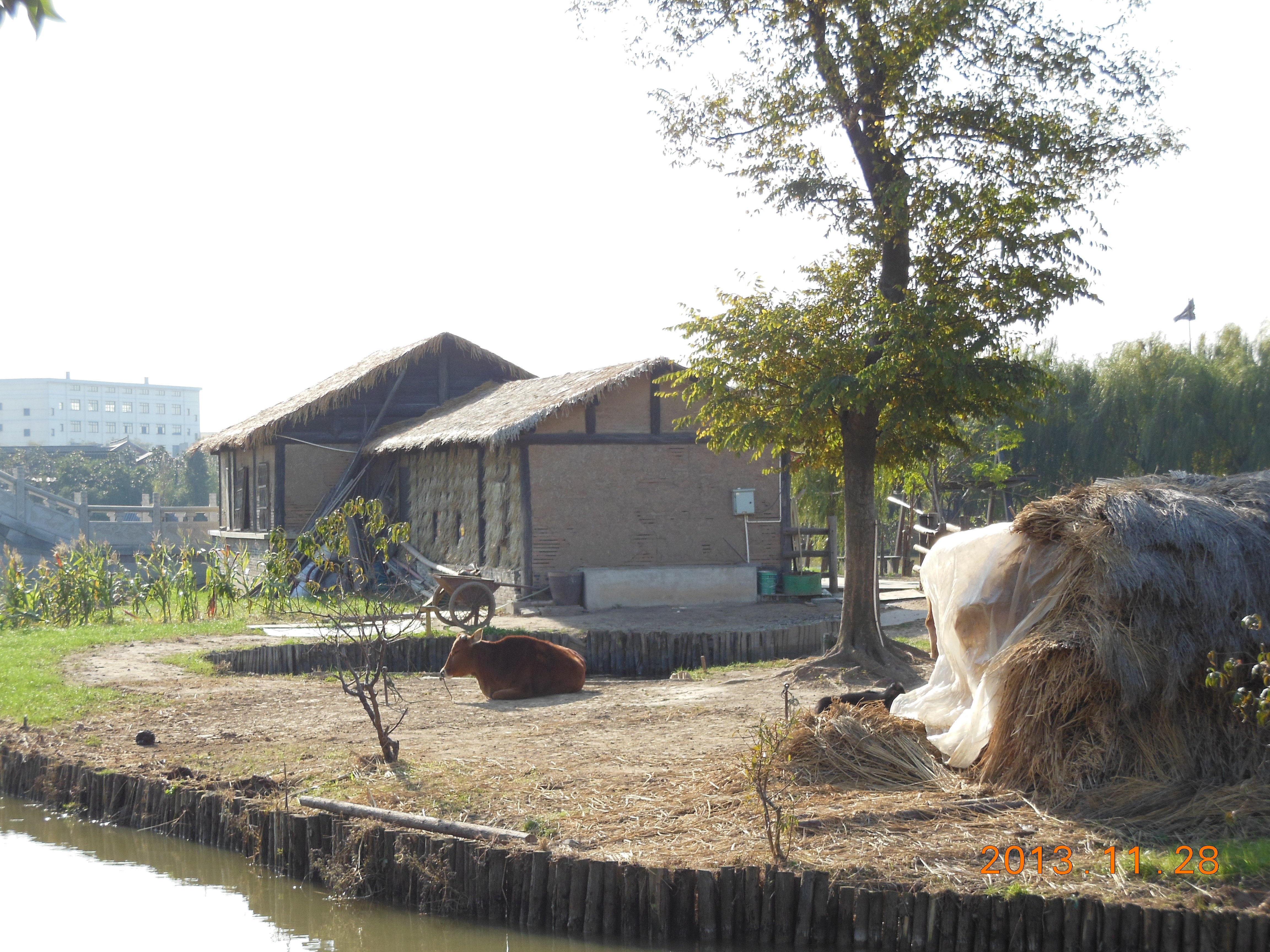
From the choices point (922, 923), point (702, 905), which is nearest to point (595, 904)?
point (702, 905)

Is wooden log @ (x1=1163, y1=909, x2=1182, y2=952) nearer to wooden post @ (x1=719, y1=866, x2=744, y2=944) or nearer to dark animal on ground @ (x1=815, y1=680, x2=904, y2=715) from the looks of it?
wooden post @ (x1=719, y1=866, x2=744, y2=944)

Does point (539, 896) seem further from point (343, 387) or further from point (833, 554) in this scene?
point (343, 387)

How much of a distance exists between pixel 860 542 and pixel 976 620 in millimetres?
5545

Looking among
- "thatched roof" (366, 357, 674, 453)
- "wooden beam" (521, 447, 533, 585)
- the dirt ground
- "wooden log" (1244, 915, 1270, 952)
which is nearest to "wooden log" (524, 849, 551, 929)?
the dirt ground

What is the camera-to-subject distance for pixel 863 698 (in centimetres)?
848

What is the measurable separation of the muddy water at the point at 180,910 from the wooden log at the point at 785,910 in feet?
2.72

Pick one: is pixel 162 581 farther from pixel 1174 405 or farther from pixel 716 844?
pixel 1174 405

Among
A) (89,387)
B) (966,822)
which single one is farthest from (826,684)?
(89,387)

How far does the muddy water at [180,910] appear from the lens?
6.28 metres

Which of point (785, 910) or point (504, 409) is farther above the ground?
point (504, 409)

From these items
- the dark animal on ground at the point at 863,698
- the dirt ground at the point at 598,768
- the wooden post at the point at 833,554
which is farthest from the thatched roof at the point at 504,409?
the dark animal on ground at the point at 863,698

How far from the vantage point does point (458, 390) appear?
82.0ft

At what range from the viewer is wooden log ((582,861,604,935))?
595 cm

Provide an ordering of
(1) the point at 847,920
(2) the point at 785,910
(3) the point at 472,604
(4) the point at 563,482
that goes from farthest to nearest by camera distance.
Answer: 1. (4) the point at 563,482
2. (3) the point at 472,604
3. (2) the point at 785,910
4. (1) the point at 847,920
